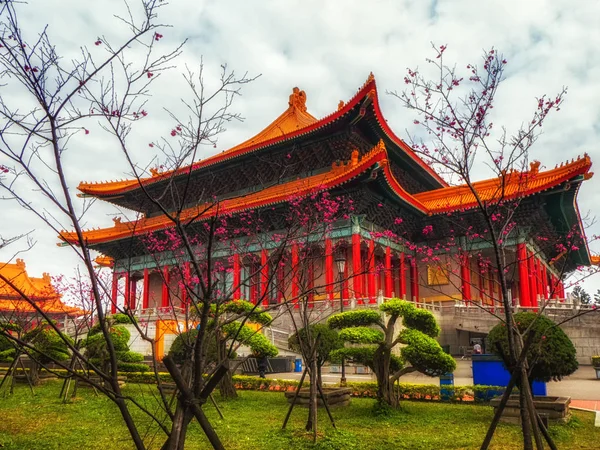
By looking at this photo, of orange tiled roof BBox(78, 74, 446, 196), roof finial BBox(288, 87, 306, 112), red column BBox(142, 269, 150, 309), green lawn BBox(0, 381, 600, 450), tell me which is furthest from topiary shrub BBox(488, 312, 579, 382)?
red column BBox(142, 269, 150, 309)

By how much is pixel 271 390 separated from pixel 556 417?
7793 millimetres

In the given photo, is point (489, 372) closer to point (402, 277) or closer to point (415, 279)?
point (402, 277)

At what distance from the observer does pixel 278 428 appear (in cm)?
867

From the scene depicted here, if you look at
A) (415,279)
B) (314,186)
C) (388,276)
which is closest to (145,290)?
(388,276)

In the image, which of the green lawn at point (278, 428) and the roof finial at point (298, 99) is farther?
the roof finial at point (298, 99)

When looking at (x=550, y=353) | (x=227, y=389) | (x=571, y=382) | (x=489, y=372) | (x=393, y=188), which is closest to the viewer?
(x=550, y=353)

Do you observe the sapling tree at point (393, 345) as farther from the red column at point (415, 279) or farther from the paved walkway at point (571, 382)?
the red column at point (415, 279)

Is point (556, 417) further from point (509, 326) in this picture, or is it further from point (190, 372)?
point (190, 372)

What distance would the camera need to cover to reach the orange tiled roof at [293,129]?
860 inches

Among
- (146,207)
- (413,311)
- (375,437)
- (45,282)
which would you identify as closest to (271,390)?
(413,311)

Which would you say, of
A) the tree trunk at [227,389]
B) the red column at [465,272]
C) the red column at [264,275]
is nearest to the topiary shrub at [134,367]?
the red column at [264,275]

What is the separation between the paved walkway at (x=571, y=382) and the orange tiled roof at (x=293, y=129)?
8.95m

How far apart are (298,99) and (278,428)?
932 inches

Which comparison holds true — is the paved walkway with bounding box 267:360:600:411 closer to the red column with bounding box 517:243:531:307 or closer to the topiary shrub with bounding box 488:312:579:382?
the topiary shrub with bounding box 488:312:579:382
